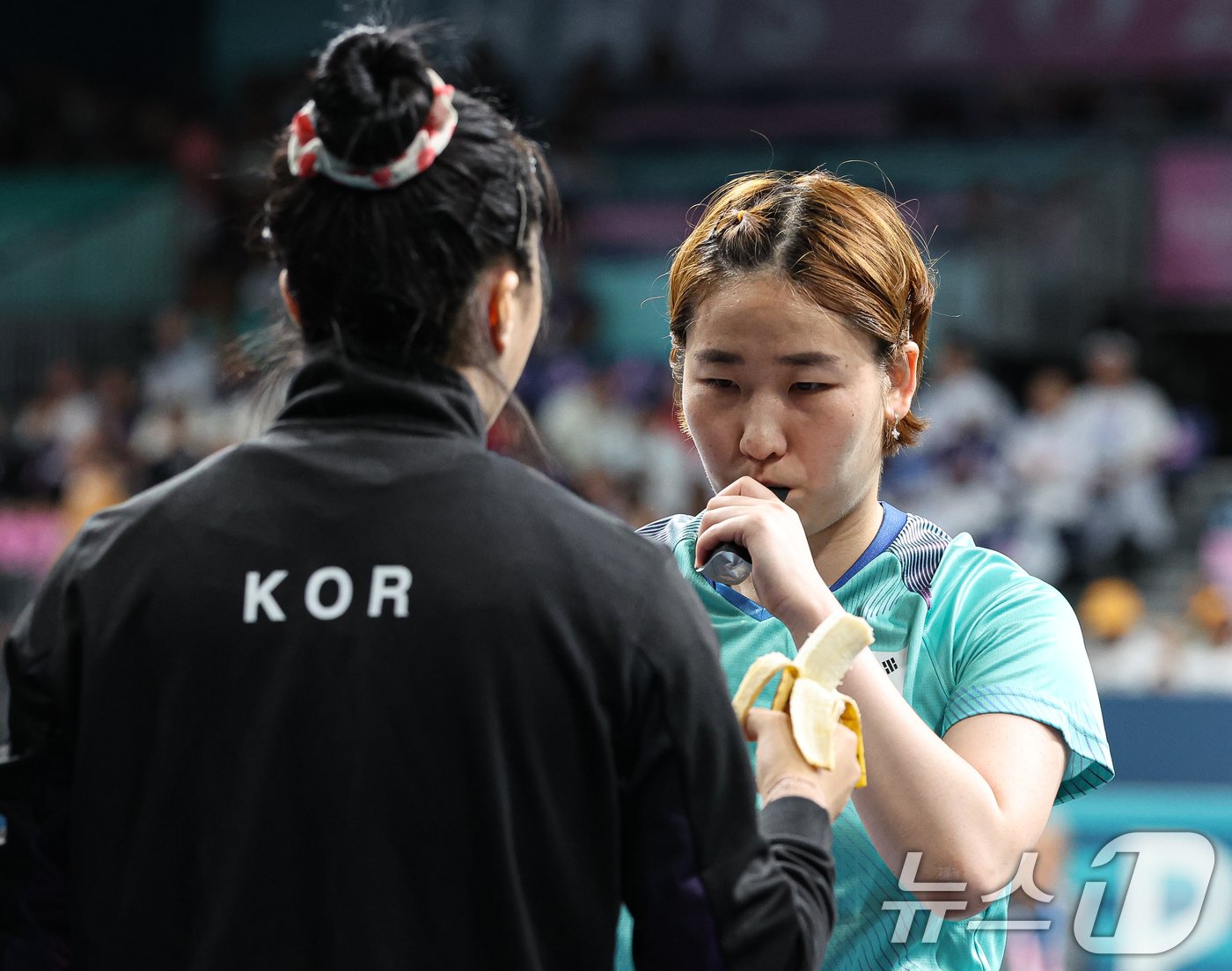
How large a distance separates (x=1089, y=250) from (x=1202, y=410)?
1.40 metres

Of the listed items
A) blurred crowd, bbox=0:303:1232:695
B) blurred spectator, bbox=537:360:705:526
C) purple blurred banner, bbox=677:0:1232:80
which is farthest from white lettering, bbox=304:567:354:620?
purple blurred banner, bbox=677:0:1232:80

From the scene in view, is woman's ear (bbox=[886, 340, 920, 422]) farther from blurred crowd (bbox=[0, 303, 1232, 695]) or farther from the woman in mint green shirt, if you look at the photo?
blurred crowd (bbox=[0, 303, 1232, 695])

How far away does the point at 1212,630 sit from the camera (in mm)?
7188

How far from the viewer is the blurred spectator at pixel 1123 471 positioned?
8977 millimetres

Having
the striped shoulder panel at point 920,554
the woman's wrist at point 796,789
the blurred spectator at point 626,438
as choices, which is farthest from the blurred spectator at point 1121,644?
the woman's wrist at point 796,789

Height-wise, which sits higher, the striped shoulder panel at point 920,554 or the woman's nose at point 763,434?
the woman's nose at point 763,434

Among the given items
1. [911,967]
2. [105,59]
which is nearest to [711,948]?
[911,967]

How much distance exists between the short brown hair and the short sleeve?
0.23 m

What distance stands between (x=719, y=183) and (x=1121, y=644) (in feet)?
20.4

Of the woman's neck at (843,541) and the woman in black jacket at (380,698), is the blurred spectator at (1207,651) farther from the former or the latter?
the woman in black jacket at (380,698)

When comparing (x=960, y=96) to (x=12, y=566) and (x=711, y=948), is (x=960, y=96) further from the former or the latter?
(x=711, y=948)

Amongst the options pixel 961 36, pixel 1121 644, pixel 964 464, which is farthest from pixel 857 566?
pixel 961 36

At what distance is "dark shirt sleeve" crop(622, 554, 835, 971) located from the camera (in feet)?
3.92

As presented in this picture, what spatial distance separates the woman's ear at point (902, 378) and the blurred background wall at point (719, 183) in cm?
413
